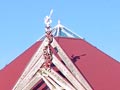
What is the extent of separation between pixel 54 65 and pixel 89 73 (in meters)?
1.97

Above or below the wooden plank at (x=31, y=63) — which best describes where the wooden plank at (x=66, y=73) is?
below

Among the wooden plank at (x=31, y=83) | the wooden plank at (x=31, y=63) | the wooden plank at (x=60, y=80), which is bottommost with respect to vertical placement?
the wooden plank at (x=60, y=80)

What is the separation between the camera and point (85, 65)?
22578 millimetres

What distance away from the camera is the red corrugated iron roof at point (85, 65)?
872 inches

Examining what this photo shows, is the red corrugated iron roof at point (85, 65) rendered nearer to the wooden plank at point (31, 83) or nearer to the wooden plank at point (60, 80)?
the wooden plank at point (60, 80)

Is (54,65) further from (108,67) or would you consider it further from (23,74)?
(108,67)

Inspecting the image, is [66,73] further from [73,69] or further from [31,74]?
[31,74]

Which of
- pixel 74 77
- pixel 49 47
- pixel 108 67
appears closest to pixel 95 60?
pixel 108 67

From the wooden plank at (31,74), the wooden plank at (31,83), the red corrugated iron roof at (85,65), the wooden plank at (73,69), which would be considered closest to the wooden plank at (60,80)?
the wooden plank at (73,69)

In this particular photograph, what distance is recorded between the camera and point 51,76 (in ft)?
65.2

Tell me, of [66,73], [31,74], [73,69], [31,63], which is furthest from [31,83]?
[73,69]

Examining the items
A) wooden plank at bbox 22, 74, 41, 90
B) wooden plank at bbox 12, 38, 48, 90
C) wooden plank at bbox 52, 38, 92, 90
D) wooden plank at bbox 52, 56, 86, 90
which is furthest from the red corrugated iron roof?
wooden plank at bbox 22, 74, 41, 90

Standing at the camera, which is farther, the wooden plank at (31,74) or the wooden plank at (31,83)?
the wooden plank at (31,83)

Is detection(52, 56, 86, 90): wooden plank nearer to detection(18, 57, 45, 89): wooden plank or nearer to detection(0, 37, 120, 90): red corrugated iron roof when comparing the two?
detection(18, 57, 45, 89): wooden plank
